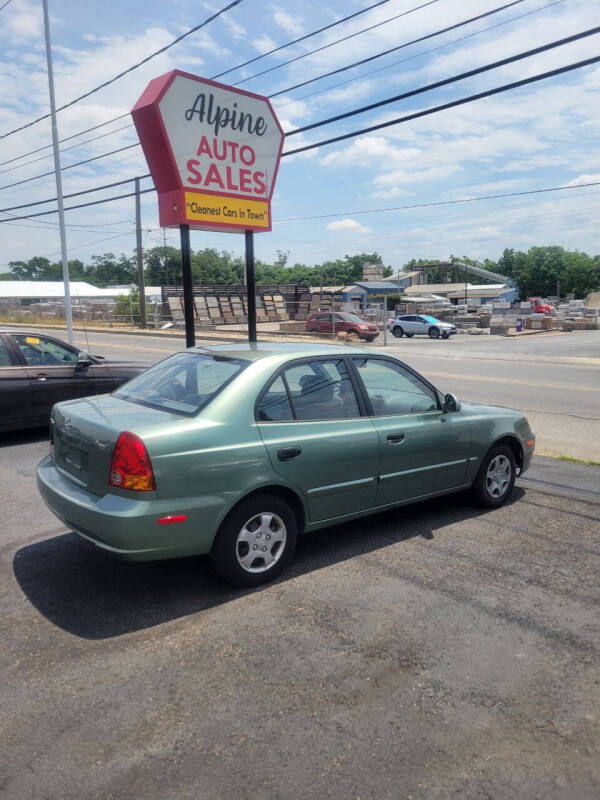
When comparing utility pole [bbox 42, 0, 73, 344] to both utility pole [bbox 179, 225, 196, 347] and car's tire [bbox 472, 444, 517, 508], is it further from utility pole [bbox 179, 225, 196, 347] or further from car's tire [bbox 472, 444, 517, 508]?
car's tire [bbox 472, 444, 517, 508]

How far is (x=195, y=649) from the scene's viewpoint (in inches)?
129

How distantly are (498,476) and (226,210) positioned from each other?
6940 mm

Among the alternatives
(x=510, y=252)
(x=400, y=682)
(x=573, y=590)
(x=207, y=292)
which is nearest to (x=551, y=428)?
(x=573, y=590)

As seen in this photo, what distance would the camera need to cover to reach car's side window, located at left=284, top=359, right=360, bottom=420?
428cm

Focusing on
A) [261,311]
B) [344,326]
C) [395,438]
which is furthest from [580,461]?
[261,311]

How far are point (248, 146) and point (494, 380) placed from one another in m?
8.72

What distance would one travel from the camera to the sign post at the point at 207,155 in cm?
937

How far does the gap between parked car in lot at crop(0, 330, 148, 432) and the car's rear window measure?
13.0 ft

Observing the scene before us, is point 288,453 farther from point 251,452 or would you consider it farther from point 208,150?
point 208,150

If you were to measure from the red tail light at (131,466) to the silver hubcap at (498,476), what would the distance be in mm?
3074

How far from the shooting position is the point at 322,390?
175 inches

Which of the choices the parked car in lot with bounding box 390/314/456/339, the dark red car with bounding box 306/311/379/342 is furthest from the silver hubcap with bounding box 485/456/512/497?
the parked car in lot with bounding box 390/314/456/339

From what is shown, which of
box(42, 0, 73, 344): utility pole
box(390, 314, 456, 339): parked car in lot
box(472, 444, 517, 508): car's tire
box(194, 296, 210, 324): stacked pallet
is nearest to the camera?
box(472, 444, 517, 508): car's tire

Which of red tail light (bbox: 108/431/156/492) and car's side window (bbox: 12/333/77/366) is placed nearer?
red tail light (bbox: 108/431/156/492)
